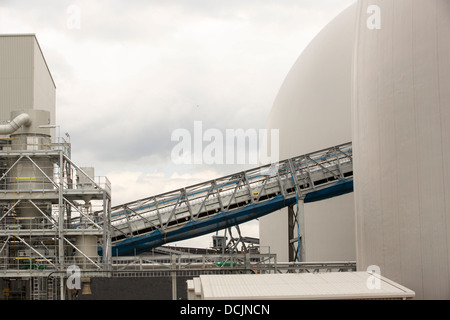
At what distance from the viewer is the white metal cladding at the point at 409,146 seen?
23562 mm

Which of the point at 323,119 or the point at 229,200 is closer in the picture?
the point at 229,200

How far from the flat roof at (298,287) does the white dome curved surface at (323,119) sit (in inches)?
586

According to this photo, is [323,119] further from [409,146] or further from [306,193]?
[409,146]

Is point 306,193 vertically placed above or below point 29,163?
below

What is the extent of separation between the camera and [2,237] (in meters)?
32.8

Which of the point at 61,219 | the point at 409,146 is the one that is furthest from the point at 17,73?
the point at 409,146

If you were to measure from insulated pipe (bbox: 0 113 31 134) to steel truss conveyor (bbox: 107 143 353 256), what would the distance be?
5972 millimetres

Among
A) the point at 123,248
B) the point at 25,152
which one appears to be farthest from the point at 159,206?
the point at 25,152

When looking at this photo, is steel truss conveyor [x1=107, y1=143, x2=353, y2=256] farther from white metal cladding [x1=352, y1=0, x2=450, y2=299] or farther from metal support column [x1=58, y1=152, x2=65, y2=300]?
white metal cladding [x1=352, y1=0, x2=450, y2=299]

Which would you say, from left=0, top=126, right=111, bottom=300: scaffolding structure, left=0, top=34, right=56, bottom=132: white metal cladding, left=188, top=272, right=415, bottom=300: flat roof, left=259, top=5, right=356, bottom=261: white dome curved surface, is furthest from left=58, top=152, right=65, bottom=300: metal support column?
left=259, top=5, right=356, bottom=261: white dome curved surface

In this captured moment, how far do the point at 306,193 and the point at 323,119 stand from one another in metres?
5.71

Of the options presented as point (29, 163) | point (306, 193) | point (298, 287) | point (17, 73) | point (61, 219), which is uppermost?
point (17, 73)

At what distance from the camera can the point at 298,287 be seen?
70.8ft

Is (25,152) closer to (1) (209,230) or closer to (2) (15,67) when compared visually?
(2) (15,67)
